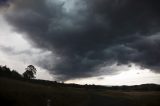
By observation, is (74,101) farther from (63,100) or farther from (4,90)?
(4,90)

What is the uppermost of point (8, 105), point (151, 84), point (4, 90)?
point (151, 84)

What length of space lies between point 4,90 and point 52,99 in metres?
11.4

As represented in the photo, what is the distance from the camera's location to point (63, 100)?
58.8 metres

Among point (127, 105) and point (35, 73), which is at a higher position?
point (35, 73)

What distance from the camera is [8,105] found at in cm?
4769

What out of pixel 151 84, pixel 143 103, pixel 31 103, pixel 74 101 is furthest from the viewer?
pixel 151 84

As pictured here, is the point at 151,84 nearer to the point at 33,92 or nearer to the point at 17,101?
the point at 33,92

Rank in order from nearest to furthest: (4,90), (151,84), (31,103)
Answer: (31,103), (4,90), (151,84)

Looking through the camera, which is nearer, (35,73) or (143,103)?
(143,103)

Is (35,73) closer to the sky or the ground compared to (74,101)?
closer to the sky

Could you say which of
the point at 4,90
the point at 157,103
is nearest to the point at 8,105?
the point at 4,90

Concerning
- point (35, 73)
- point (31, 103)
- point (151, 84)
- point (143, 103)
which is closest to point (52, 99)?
point (31, 103)

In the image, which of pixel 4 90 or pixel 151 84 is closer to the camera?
pixel 4 90

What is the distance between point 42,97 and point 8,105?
37.1 feet
